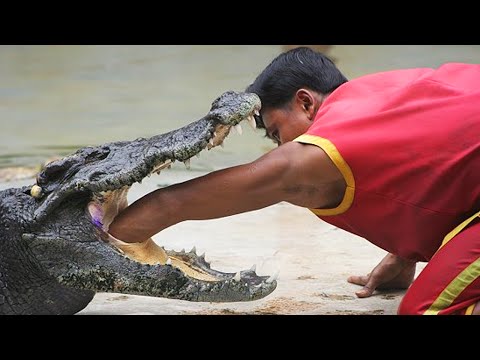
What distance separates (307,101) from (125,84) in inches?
195

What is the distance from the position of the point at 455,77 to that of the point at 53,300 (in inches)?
63.8

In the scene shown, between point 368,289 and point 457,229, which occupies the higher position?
point 457,229

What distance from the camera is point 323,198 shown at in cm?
269

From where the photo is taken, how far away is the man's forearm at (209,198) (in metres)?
2.51

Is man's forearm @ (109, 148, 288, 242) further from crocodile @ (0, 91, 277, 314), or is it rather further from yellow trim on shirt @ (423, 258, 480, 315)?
yellow trim on shirt @ (423, 258, 480, 315)

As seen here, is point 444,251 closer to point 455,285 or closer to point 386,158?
point 455,285

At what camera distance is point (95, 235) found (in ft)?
8.54

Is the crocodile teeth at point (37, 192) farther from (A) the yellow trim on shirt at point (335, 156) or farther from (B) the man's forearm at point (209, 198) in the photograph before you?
(A) the yellow trim on shirt at point (335, 156)

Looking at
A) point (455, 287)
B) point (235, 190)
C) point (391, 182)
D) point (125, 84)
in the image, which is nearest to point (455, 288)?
point (455, 287)

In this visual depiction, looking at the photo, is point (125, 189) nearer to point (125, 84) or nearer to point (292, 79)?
point (292, 79)

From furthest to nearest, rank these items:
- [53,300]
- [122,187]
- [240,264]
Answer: [240,264]
[53,300]
[122,187]

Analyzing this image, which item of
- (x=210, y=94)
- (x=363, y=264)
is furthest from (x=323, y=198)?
(x=210, y=94)

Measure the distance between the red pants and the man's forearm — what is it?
570 millimetres
